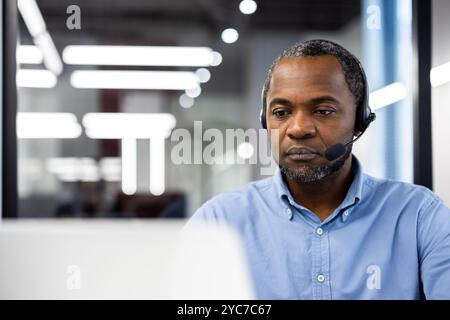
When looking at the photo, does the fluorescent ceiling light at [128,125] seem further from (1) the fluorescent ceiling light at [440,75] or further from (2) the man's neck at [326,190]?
(1) the fluorescent ceiling light at [440,75]

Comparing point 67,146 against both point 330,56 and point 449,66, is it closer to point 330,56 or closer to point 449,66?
point 330,56

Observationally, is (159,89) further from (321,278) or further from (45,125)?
(321,278)

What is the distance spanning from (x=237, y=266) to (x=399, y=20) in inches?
19.9

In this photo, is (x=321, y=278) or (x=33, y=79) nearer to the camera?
(x=321, y=278)

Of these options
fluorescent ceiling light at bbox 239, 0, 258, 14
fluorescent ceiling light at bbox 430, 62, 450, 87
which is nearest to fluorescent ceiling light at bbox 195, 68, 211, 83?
fluorescent ceiling light at bbox 239, 0, 258, 14

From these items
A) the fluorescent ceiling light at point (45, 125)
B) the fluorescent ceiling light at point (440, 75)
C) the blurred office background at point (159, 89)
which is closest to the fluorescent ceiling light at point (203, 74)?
the blurred office background at point (159, 89)

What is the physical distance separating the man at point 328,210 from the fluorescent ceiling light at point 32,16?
1.42 ft

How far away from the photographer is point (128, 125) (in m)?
0.93

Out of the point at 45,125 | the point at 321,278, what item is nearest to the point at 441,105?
the point at 321,278

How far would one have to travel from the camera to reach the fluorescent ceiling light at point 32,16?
0.91m

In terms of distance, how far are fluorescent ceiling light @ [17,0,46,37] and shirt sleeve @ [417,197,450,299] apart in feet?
2.39

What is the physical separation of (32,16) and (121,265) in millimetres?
492

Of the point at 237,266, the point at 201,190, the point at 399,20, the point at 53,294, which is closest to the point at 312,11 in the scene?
the point at 399,20
